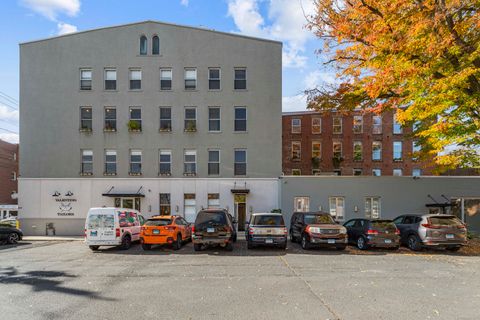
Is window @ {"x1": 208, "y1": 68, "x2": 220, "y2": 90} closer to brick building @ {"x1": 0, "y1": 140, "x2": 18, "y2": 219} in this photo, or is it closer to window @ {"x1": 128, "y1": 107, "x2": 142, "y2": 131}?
window @ {"x1": 128, "y1": 107, "x2": 142, "y2": 131}

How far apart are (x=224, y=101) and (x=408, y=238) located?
1491cm

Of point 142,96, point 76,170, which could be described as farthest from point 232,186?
point 76,170

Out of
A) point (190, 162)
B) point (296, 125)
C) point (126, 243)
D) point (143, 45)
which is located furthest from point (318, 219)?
point (296, 125)

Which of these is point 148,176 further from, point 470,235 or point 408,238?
point 470,235

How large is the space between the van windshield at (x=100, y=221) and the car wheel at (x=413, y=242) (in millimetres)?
13397

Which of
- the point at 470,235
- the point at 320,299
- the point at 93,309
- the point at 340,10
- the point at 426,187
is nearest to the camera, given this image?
the point at 93,309

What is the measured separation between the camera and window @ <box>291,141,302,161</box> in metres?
42.6

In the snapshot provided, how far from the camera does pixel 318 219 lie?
655 inches

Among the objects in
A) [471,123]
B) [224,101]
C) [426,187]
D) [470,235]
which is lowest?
[470,235]

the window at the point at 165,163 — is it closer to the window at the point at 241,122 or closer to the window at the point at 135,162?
the window at the point at 135,162

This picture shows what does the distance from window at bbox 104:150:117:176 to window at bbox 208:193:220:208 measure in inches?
276

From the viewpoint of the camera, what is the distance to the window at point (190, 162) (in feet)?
82.8

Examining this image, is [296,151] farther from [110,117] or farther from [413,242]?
[413,242]

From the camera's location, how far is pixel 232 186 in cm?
2481
